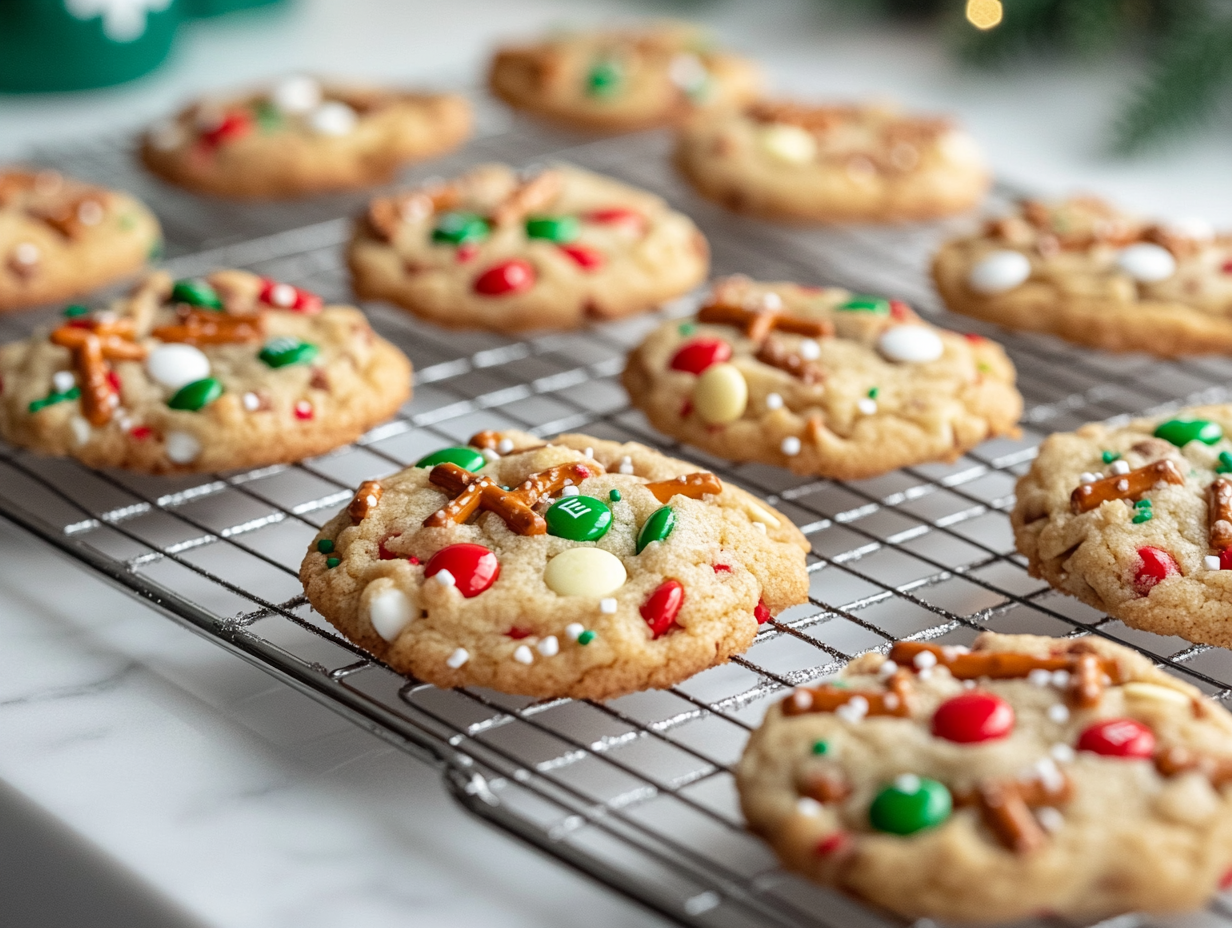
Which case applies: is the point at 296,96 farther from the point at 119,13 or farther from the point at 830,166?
the point at 830,166

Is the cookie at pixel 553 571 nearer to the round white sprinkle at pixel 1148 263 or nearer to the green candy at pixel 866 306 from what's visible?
the green candy at pixel 866 306

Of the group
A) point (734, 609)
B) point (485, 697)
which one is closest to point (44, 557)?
point (485, 697)

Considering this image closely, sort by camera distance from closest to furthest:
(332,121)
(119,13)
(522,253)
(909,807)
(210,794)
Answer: (909,807) < (210,794) < (522,253) < (332,121) < (119,13)

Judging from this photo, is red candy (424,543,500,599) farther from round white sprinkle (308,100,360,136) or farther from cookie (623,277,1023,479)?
round white sprinkle (308,100,360,136)

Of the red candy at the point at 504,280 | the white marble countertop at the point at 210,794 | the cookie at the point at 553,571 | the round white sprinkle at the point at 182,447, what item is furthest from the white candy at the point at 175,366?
the red candy at the point at 504,280

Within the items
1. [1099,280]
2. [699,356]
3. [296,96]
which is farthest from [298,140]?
[1099,280]

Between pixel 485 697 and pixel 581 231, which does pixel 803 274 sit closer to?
pixel 581 231

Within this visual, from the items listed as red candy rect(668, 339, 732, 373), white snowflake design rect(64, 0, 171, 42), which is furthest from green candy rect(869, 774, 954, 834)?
white snowflake design rect(64, 0, 171, 42)
